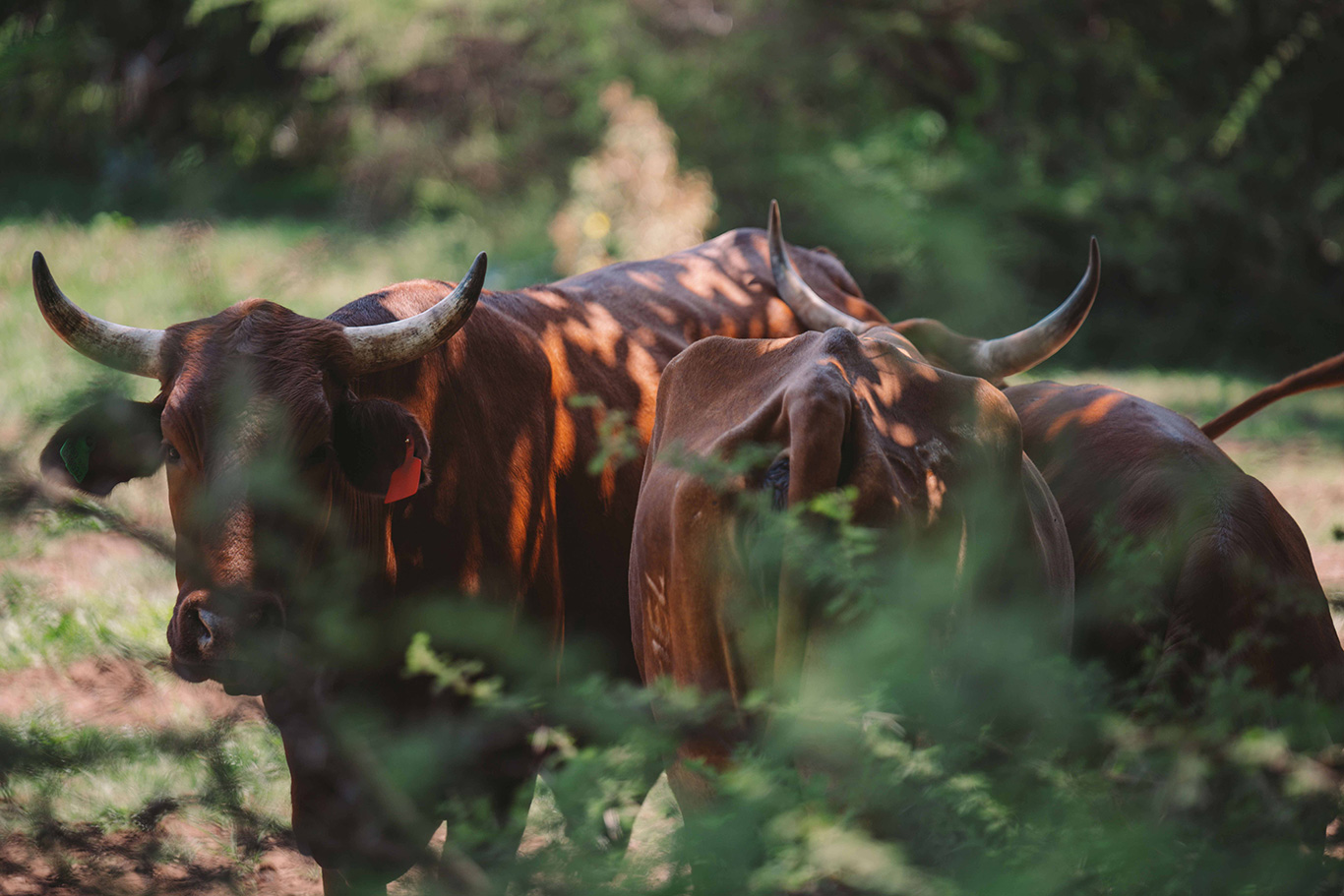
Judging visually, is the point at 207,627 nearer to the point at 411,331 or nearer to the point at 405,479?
the point at 405,479

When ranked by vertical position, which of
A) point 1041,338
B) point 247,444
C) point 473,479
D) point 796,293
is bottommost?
point 473,479

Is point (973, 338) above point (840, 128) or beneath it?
above

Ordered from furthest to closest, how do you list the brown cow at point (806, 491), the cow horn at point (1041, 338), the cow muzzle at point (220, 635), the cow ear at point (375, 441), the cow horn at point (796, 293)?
the cow horn at point (796, 293), the cow horn at point (1041, 338), the cow ear at point (375, 441), the cow muzzle at point (220, 635), the brown cow at point (806, 491)

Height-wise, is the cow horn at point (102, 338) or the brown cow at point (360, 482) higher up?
the cow horn at point (102, 338)

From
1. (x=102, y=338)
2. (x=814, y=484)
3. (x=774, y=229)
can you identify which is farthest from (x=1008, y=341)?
(x=102, y=338)

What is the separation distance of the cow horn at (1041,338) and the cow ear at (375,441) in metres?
1.84

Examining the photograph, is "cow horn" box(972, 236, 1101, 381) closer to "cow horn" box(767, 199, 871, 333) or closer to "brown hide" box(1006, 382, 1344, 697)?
"brown hide" box(1006, 382, 1344, 697)

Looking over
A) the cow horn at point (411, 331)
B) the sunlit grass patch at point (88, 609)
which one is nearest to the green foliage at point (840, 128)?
the cow horn at point (411, 331)

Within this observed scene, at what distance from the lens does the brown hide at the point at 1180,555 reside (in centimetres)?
243

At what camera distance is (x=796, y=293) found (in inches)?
154

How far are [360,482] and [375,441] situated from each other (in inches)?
4.4

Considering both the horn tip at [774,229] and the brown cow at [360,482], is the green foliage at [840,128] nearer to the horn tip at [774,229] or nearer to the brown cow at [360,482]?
the horn tip at [774,229]

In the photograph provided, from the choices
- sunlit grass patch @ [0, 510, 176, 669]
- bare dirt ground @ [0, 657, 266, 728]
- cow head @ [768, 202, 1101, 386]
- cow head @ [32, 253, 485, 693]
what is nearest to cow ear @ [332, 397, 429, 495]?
cow head @ [32, 253, 485, 693]

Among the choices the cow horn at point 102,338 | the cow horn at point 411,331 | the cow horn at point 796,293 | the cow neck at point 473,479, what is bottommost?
the cow neck at point 473,479
